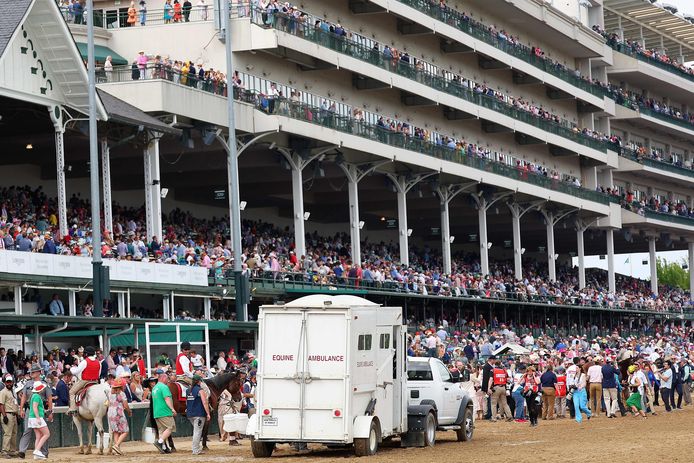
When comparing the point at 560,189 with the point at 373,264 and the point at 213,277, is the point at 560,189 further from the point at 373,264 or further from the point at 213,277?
the point at 213,277

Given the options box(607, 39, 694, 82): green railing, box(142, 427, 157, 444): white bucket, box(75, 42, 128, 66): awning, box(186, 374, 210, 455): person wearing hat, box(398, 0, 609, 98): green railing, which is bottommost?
box(142, 427, 157, 444): white bucket

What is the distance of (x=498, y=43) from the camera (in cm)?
7375

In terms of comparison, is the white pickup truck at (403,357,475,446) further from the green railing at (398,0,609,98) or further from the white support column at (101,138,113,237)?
the green railing at (398,0,609,98)

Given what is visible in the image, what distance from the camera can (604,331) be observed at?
79625 millimetres

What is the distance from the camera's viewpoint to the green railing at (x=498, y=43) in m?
66.5

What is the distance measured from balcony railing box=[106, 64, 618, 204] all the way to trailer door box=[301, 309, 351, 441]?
22179 millimetres

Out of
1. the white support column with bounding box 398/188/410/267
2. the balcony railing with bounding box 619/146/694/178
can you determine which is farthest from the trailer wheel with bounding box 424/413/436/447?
Result: the balcony railing with bounding box 619/146/694/178

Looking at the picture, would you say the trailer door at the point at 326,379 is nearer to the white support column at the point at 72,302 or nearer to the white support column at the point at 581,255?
the white support column at the point at 72,302

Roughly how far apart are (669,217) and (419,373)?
210ft

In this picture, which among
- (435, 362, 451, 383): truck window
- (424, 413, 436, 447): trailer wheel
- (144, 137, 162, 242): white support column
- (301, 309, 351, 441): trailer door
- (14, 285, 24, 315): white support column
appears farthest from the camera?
(144, 137, 162, 242): white support column

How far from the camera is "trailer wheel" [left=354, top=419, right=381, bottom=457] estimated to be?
25203 millimetres

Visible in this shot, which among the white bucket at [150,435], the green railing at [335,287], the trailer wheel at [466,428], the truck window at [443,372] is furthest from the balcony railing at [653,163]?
the white bucket at [150,435]

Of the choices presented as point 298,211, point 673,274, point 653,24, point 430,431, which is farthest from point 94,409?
point 673,274

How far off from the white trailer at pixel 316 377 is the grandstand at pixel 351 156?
7.38 metres
